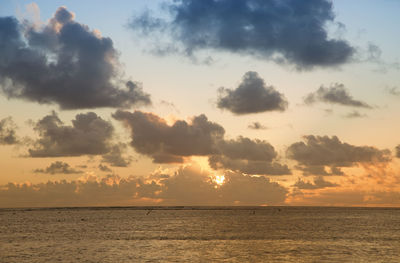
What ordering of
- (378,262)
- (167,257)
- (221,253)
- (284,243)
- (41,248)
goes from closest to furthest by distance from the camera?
(378,262)
(167,257)
(221,253)
(41,248)
(284,243)

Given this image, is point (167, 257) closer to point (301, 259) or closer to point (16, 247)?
point (301, 259)

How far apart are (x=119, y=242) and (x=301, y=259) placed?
48114mm

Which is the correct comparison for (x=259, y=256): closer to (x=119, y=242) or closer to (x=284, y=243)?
(x=284, y=243)

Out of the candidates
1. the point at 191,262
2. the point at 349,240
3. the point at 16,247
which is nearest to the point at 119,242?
the point at 16,247

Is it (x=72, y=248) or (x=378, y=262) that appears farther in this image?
(x=72, y=248)

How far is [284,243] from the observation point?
108m

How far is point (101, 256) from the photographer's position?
83.1 m

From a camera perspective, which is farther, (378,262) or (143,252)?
(143,252)

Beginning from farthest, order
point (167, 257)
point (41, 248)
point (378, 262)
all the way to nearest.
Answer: point (41, 248)
point (167, 257)
point (378, 262)

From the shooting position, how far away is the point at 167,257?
82750 millimetres

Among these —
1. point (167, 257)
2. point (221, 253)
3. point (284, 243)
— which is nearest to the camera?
point (167, 257)

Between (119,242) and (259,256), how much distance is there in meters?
40.3

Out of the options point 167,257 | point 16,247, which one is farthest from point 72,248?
point 167,257

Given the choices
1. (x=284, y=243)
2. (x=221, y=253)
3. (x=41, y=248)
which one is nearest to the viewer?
(x=221, y=253)
